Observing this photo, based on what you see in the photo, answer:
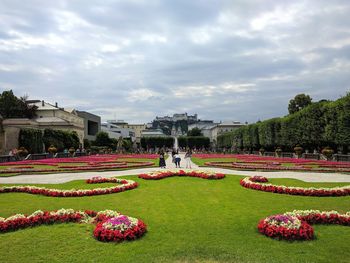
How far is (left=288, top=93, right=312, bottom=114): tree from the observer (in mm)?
78094

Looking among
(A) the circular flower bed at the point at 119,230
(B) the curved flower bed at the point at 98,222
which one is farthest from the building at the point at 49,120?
(A) the circular flower bed at the point at 119,230

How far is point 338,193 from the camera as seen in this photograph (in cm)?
1279

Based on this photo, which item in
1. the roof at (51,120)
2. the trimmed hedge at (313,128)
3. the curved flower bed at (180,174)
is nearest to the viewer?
the curved flower bed at (180,174)

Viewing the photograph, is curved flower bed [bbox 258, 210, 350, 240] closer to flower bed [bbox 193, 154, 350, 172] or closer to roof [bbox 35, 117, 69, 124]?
flower bed [bbox 193, 154, 350, 172]

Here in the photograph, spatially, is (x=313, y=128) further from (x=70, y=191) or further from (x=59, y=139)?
(x=59, y=139)

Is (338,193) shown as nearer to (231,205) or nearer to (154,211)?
(231,205)

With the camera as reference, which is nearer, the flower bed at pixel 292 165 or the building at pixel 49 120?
the flower bed at pixel 292 165

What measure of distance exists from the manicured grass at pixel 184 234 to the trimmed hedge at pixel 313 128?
29178 millimetres

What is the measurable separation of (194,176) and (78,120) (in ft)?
237

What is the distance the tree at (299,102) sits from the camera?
78.1 m

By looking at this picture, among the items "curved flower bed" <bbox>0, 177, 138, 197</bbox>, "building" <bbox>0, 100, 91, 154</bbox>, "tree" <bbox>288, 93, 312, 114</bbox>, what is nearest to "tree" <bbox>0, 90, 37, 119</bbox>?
"building" <bbox>0, 100, 91, 154</bbox>

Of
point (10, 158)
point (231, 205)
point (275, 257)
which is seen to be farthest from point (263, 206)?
point (10, 158)

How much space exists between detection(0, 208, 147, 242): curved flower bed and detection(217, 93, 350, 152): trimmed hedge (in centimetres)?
3526

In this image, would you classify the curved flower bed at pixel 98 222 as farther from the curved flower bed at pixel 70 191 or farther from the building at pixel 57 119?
the building at pixel 57 119
